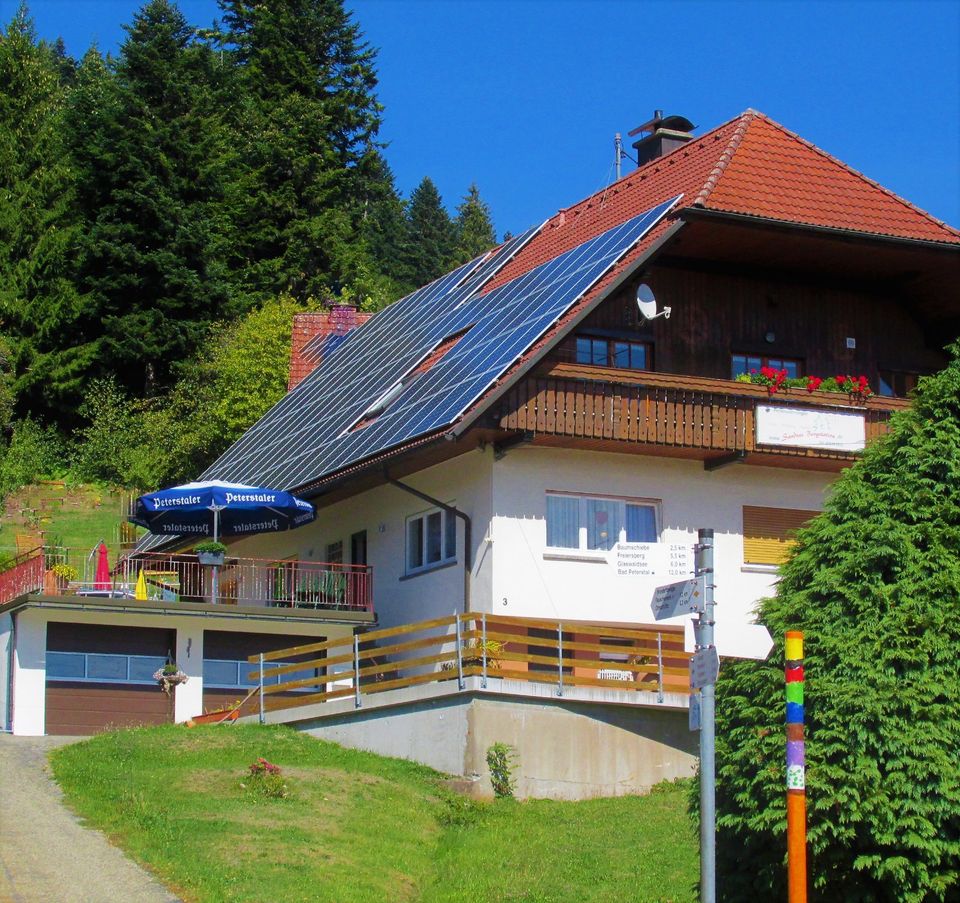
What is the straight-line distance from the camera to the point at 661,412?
87.9ft

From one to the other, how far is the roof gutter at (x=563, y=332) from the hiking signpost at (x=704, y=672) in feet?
33.1

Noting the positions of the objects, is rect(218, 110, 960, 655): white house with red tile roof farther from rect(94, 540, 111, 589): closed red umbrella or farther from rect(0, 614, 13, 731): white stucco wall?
rect(0, 614, 13, 731): white stucco wall

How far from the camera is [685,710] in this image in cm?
2411

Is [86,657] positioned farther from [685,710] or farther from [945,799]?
[945,799]

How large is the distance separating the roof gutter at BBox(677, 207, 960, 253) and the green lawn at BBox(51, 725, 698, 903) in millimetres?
8980

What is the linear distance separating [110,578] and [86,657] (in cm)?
203

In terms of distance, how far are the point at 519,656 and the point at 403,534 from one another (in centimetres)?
571

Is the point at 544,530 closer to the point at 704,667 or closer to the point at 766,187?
the point at 766,187

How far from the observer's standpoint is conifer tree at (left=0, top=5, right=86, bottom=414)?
5812cm

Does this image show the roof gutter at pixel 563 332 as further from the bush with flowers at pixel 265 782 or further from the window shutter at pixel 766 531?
the bush with flowers at pixel 265 782

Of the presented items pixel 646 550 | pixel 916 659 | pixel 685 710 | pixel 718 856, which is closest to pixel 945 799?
pixel 916 659

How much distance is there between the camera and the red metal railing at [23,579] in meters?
28.8

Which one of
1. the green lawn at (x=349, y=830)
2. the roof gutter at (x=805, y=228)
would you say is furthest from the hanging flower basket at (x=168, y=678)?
the roof gutter at (x=805, y=228)

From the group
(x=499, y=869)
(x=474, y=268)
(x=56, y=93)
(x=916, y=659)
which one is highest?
(x=56, y=93)
